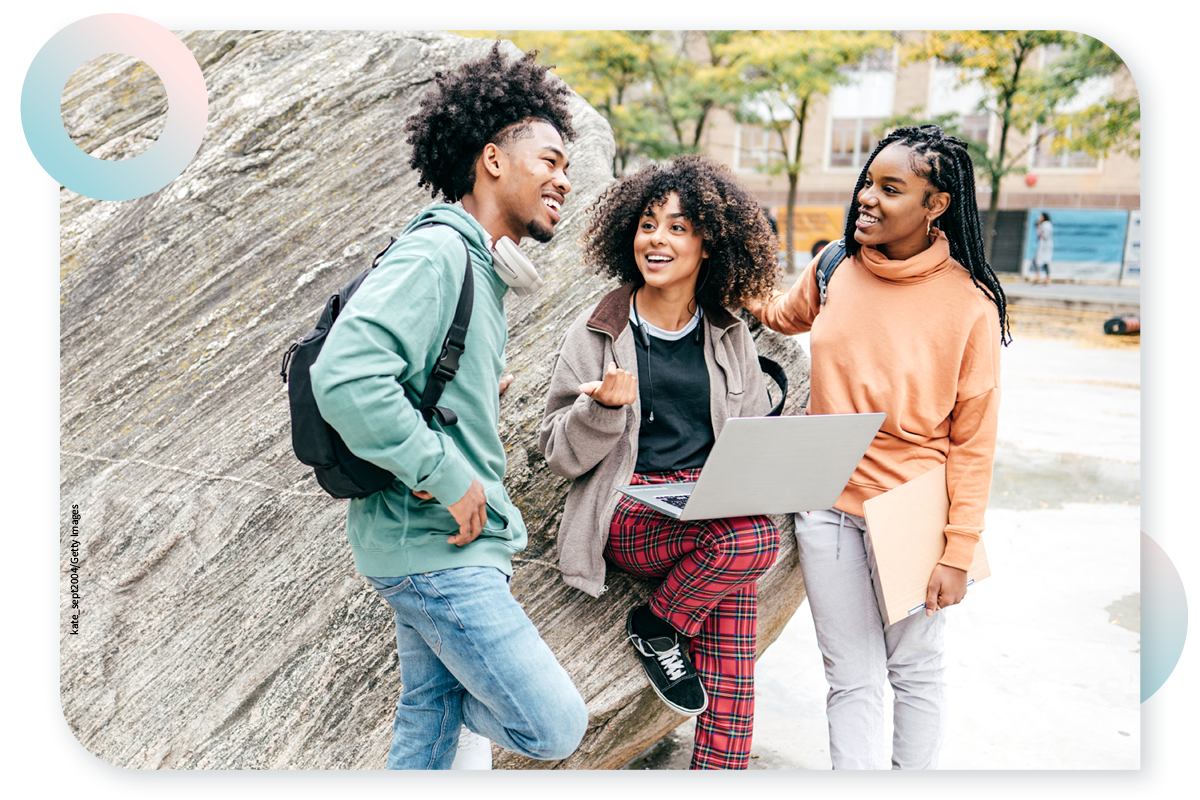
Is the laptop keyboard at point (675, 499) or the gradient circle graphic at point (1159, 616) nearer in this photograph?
the laptop keyboard at point (675, 499)

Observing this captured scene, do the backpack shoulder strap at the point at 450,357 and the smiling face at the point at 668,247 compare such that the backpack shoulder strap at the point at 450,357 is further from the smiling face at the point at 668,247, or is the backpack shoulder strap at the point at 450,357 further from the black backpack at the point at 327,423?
the smiling face at the point at 668,247

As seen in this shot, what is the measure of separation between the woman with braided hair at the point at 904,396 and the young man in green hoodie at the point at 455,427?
3.14 feet

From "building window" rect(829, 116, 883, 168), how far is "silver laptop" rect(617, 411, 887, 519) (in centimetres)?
2040

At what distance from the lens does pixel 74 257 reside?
144 inches

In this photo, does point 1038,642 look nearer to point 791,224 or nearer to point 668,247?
point 668,247

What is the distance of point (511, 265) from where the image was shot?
86.9 inches

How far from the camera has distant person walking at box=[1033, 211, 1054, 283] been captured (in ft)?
67.1

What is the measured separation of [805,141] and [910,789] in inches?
829

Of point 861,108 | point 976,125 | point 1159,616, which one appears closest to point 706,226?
point 1159,616

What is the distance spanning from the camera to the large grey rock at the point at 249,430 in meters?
3.15

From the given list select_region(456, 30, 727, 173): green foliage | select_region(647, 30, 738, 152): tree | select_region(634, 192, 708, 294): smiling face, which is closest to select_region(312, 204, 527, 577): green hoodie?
select_region(634, 192, 708, 294): smiling face

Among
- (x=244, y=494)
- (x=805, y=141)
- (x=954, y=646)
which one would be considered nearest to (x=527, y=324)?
(x=244, y=494)
